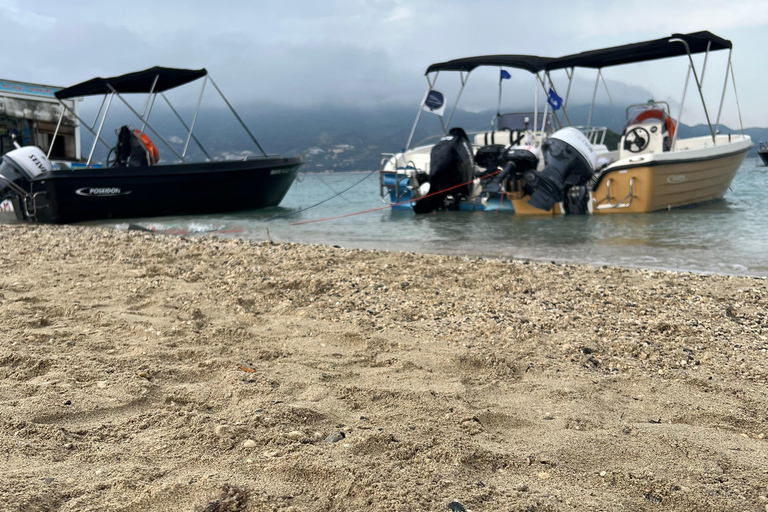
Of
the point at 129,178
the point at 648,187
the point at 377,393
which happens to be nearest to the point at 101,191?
the point at 129,178

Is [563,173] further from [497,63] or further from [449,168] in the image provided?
[497,63]

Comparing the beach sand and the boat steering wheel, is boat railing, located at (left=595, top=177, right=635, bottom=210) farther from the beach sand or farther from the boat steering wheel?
the beach sand

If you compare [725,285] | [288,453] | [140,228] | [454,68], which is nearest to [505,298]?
[725,285]

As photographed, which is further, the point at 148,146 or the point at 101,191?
the point at 148,146

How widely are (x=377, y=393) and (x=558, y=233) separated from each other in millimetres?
8709

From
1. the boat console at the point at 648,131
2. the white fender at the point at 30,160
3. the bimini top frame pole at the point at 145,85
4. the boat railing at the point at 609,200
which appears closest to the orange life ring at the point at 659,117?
the boat console at the point at 648,131

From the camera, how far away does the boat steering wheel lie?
14.8 metres

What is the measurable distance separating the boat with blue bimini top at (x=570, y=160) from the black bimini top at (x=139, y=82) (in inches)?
224

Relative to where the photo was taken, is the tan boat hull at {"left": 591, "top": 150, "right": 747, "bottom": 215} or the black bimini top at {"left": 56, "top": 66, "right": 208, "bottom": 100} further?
the black bimini top at {"left": 56, "top": 66, "right": 208, "bottom": 100}

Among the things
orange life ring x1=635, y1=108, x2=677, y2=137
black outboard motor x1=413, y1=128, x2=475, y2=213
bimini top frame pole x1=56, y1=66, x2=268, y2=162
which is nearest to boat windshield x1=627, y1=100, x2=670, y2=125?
orange life ring x1=635, y1=108, x2=677, y2=137

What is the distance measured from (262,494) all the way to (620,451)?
126 centimetres

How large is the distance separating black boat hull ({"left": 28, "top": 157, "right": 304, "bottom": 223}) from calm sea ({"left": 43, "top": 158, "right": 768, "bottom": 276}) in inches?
14.4

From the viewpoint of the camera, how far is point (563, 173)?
13.7m

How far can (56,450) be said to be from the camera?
2.06 m
